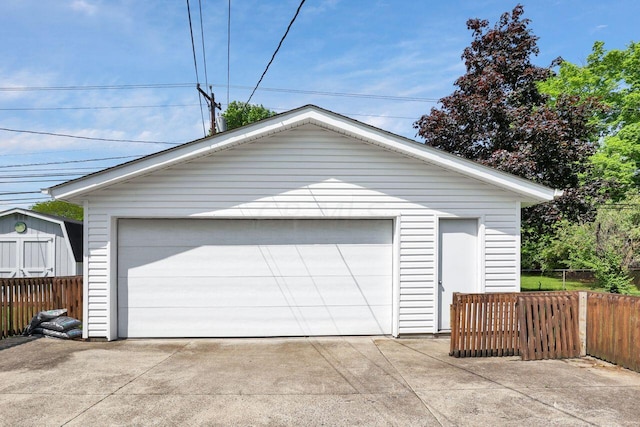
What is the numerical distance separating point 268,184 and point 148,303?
3.25 meters

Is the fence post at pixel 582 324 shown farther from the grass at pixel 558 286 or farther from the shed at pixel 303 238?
the grass at pixel 558 286

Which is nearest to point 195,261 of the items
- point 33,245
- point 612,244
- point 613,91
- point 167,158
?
point 167,158

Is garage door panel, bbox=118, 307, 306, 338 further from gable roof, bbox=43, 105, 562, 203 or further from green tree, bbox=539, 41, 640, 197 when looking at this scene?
green tree, bbox=539, 41, 640, 197

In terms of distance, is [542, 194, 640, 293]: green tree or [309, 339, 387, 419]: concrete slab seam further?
[542, 194, 640, 293]: green tree

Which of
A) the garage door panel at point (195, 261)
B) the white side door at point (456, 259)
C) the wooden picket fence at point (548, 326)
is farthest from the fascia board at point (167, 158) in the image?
the wooden picket fence at point (548, 326)

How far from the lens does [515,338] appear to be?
20.4 ft

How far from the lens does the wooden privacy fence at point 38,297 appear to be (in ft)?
24.9

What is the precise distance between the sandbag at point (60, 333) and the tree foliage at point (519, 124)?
12.4m

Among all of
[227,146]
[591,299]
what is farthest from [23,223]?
[591,299]

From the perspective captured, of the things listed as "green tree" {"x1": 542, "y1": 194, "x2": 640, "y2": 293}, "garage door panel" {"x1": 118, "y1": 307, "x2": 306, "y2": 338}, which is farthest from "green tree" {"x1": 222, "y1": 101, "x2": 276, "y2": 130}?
"garage door panel" {"x1": 118, "y1": 307, "x2": 306, "y2": 338}

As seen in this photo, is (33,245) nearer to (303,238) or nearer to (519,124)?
(303,238)

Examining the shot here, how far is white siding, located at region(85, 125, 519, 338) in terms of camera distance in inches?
289

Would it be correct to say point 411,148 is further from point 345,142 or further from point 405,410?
A: point 405,410

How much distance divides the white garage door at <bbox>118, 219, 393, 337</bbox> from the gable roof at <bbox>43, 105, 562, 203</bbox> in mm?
1059
